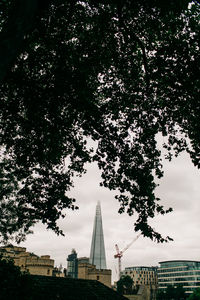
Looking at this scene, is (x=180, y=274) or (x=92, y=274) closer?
(x=92, y=274)

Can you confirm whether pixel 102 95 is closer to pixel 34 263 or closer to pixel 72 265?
pixel 34 263

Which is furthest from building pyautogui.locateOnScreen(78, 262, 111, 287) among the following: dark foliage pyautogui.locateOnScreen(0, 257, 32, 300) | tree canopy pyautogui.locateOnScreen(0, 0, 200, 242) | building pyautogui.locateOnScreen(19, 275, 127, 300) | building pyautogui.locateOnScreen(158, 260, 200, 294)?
building pyautogui.locateOnScreen(158, 260, 200, 294)

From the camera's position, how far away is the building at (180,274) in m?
162

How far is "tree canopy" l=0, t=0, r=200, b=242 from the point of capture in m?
11.6

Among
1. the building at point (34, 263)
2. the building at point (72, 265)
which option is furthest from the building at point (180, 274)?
the building at point (34, 263)

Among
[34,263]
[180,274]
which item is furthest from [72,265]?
[34,263]

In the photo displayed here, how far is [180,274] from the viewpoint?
170 metres

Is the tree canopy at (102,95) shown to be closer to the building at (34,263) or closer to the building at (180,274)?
the building at (34,263)

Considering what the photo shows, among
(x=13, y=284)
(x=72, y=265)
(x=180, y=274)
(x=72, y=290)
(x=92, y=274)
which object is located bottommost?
(x=180, y=274)

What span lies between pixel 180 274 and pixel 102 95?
18733cm

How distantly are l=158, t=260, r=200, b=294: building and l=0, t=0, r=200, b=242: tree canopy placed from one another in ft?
583

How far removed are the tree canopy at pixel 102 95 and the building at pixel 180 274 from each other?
17768 centimetres

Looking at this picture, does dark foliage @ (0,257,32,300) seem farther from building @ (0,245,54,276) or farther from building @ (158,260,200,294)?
building @ (158,260,200,294)

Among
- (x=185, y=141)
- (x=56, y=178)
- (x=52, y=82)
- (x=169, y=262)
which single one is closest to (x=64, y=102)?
(x=52, y=82)
